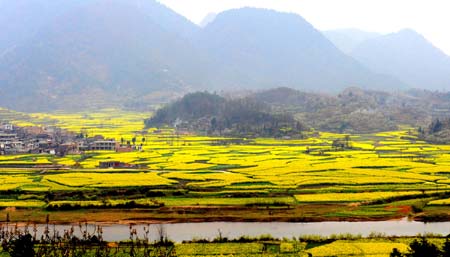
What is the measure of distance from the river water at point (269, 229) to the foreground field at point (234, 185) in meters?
1.38

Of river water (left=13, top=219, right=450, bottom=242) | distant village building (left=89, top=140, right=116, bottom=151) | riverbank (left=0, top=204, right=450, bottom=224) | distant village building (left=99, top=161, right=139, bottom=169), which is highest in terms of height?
distant village building (left=89, top=140, right=116, bottom=151)

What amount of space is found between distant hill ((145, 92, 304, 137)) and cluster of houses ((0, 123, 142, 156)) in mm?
35324

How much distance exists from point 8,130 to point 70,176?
6121cm

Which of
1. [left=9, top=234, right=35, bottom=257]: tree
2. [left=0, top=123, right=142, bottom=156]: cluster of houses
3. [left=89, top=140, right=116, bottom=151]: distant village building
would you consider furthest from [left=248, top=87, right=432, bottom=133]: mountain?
[left=9, top=234, right=35, bottom=257]: tree

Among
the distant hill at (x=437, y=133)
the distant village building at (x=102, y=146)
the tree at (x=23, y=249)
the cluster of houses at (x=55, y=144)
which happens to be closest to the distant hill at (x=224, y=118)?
the distant hill at (x=437, y=133)

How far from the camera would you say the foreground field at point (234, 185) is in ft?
151

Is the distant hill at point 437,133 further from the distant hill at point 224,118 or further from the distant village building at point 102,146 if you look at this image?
the distant village building at point 102,146

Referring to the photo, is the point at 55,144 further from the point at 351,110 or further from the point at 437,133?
the point at 351,110

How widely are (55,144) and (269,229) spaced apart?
6336 cm

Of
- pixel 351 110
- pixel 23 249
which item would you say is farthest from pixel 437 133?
pixel 23 249

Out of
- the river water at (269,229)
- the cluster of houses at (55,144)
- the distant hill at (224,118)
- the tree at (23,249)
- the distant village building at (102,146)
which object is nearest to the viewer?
the tree at (23,249)

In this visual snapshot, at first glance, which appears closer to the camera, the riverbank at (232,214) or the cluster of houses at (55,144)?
the riverbank at (232,214)

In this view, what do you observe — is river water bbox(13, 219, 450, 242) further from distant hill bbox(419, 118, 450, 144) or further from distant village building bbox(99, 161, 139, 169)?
distant hill bbox(419, 118, 450, 144)

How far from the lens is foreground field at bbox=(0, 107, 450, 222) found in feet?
151
